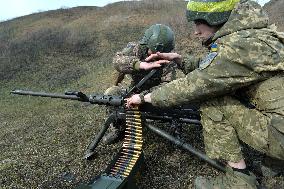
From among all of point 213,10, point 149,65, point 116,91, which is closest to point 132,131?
point 149,65

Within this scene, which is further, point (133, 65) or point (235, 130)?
point (133, 65)

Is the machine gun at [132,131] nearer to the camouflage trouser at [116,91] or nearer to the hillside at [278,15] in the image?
the camouflage trouser at [116,91]

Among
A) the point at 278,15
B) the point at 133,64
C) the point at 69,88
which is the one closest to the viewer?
the point at 133,64

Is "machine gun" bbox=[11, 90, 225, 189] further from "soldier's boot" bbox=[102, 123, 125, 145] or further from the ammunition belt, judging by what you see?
"soldier's boot" bbox=[102, 123, 125, 145]

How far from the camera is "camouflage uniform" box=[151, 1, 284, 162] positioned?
422 centimetres

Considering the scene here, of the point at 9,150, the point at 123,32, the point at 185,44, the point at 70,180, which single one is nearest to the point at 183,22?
the point at 123,32

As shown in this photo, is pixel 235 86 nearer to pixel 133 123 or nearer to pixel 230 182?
pixel 230 182

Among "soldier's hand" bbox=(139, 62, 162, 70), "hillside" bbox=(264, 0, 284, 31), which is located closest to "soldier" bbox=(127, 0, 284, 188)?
"soldier's hand" bbox=(139, 62, 162, 70)

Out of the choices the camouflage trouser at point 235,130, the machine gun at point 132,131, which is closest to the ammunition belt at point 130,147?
the machine gun at point 132,131

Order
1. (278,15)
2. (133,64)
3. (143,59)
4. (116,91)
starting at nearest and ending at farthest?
(133,64) → (143,59) → (116,91) → (278,15)

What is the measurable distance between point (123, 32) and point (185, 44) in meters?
5.95

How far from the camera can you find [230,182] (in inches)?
184

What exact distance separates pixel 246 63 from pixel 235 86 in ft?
0.97

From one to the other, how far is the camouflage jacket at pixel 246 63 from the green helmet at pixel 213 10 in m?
0.10
